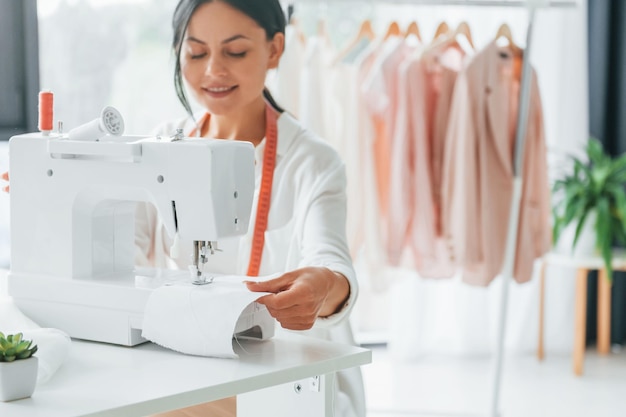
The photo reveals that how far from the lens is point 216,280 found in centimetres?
161

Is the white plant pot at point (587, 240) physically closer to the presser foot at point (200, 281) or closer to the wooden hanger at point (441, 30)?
the wooden hanger at point (441, 30)

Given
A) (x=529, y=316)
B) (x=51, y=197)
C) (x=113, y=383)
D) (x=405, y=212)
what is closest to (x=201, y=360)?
(x=113, y=383)

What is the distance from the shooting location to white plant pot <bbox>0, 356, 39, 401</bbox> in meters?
1.25

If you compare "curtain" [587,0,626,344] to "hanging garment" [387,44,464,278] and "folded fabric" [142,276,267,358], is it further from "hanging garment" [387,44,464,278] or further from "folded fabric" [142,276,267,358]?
"folded fabric" [142,276,267,358]

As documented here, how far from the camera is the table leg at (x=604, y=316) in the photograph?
414 cm

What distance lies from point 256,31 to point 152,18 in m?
2.08

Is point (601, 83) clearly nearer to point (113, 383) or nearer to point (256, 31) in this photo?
point (256, 31)

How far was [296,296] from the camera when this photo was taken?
1.50 metres

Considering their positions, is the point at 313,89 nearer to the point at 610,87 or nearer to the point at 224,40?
the point at 224,40

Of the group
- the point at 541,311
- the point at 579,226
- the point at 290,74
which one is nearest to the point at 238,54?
the point at 290,74

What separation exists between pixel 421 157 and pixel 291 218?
4.51 feet

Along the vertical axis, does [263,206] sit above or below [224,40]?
below

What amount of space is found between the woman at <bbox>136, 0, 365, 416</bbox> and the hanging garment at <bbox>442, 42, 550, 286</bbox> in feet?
4.26

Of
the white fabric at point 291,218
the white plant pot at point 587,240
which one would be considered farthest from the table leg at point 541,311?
the white fabric at point 291,218
